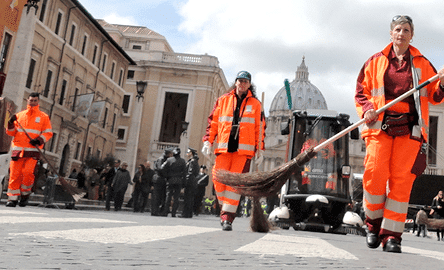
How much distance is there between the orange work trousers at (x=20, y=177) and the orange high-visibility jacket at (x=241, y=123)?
369cm

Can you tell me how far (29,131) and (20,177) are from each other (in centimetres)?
83

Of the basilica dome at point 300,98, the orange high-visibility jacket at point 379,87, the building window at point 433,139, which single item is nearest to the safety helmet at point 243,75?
the orange high-visibility jacket at point 379,87

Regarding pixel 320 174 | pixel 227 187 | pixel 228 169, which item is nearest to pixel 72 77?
pixel 320 174

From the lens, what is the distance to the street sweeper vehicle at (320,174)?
12.8 m

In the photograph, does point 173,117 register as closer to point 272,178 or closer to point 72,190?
point 72,190

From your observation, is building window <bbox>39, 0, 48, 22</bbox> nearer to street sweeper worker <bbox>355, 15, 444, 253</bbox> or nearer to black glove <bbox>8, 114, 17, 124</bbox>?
black glove <bbox>8, 114, 17, 124</bbox>

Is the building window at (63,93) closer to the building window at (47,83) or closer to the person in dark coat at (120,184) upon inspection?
the building window at (47,83)

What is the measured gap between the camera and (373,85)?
5344 millimetres

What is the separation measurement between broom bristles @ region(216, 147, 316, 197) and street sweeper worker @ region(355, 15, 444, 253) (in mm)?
722

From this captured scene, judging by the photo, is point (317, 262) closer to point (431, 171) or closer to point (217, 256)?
point (217, 256)

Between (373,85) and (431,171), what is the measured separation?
42.9 m

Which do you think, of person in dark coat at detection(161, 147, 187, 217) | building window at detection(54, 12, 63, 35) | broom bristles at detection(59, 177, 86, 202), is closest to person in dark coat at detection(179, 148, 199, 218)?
person in dark coat at detection(161, 147, 187, 217)

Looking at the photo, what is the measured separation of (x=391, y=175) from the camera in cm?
500

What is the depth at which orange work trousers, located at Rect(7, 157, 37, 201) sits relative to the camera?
9.66 m
